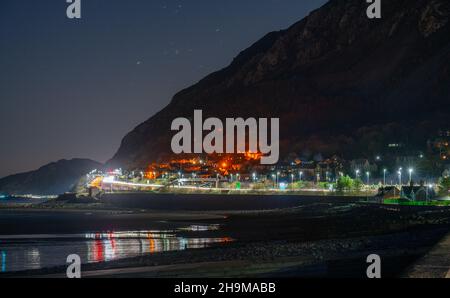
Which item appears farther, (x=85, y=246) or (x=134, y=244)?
(x=134, y=244)

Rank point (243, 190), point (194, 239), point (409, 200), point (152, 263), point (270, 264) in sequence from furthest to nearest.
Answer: point (243, 190)
point (409, 200)
point (194, 239)
point (152, 263)
point (270, 264)

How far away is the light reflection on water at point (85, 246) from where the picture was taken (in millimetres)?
30953

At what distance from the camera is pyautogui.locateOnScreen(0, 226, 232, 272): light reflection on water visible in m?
31.0

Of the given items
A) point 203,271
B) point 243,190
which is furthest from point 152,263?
point 243,190

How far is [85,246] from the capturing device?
39500mm

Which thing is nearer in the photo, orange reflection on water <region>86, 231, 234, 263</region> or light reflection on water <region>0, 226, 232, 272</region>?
light reflection on water <region>0, 226, 232, 272</region>

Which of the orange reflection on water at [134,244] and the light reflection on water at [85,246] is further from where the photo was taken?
the orange reflection on water at [134,244]

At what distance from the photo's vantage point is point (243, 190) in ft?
654
